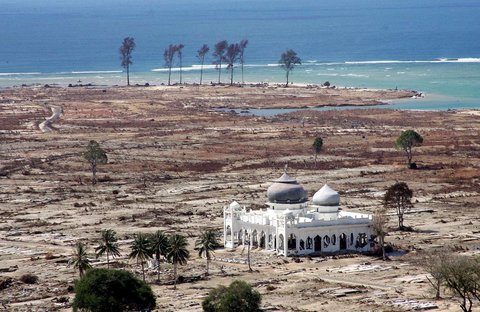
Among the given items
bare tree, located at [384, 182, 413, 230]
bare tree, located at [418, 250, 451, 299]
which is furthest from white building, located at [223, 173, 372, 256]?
bare tree, located at [418, 250, 451, 299]

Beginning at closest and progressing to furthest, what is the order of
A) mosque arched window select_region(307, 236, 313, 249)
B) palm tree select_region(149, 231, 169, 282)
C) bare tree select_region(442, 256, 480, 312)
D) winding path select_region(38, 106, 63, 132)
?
bare tree select_region(442, 256, 480, 312) < palm tree select_region(149, 231, 169, 282) < mosque arched window select_region(307, 236, 313, 249) < winding path select_region(38, 106, 63, 132)

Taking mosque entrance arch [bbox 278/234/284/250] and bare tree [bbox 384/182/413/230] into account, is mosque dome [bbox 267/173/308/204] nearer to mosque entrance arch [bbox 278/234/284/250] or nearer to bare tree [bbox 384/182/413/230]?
mosque entrance arch [bbox 278/234/284/250]

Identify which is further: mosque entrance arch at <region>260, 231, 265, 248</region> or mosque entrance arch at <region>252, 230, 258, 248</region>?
mosque entrance arch at <region>252, 230, 258, 248</region>

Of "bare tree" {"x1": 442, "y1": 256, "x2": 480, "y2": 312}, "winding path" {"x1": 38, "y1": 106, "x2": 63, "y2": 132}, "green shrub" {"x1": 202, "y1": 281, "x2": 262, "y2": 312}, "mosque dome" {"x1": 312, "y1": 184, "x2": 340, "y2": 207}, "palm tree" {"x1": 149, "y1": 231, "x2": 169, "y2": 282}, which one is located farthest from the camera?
"winding path" {"x1": 38, "y1": 106, "x2": 63, "y2": 132}

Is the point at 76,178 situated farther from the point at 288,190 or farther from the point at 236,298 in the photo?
the point at 236,298

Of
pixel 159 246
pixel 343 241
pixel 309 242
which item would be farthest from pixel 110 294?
pixel 343 241

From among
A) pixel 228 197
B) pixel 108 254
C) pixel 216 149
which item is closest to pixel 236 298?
pixel 108 254
